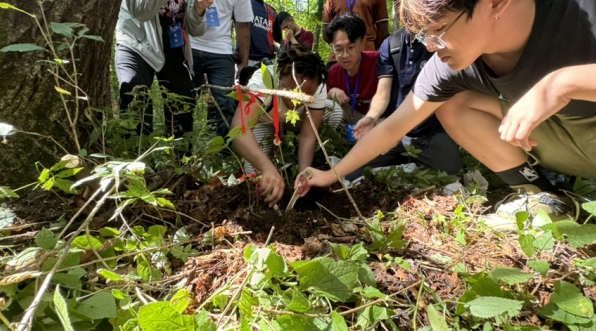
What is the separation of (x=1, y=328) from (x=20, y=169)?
1.01m

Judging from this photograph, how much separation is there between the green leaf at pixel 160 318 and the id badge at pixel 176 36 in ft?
7.88

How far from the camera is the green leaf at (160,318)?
2.74 feet

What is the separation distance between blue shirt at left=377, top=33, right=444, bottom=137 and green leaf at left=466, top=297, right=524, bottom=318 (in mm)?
2186

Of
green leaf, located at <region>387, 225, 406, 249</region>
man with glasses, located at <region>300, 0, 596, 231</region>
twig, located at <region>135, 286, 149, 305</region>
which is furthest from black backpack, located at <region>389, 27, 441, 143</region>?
twig, located at <region>135, 286, 149, 305</region>

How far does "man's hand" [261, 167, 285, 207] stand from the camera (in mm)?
1938

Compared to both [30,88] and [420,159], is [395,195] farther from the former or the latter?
[30,88]

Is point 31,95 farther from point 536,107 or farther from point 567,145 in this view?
point 567,145

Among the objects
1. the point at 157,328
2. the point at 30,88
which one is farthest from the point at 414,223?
the point at 30,88

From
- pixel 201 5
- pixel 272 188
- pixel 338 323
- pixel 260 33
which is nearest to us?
pixel 338 323

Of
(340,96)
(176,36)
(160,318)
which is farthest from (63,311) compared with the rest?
(340,96)

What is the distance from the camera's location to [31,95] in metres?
1.67

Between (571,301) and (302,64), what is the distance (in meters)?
1.70

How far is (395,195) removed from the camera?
2117 millimetres

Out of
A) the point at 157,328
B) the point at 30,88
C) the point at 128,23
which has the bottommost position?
the point at 157,328
